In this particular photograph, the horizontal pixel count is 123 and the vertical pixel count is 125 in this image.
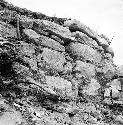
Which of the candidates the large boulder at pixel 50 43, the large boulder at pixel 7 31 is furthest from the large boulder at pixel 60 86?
the large boulder at pixel 7 31

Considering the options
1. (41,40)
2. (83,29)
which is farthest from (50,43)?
(83,29)

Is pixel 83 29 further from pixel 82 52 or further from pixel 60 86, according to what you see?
pixel 60 86

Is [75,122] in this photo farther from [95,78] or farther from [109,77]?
[109,77]

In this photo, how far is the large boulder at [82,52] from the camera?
14047 mm

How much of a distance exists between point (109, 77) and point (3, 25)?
7.37 m

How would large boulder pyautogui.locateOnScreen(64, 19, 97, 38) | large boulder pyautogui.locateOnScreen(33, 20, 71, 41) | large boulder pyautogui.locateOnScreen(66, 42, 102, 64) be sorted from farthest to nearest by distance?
large boulder pyautogui.locateOnScreen(64, 19, 97, 38) < large boulder pyautogui.locateOnScreen(66, 42, 102, 64) < large boulder pyautogui.locateOnScreen(33, 20, 71, 41)

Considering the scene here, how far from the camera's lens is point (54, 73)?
39.9 feet

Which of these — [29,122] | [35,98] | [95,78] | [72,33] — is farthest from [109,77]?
[29,122]

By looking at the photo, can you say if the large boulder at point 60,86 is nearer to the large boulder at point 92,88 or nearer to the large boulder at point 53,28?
the large boulder at point 92,88

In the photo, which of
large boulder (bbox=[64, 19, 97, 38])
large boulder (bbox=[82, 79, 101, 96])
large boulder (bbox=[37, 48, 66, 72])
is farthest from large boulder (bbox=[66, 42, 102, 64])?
large boulder (bbox=[82, 79, 101, 96])

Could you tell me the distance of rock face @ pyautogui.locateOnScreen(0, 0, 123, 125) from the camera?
33.3ft

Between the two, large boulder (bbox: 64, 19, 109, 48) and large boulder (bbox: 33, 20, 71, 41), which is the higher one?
large boulder (bbox: 64, 19, 109, 48)

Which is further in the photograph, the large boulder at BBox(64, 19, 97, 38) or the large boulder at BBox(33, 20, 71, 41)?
the large boulder at BBox(64, 19, 97, 38)

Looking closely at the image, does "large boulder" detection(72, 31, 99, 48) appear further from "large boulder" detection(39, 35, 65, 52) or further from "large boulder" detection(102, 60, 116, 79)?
"large boulder" detection(39, 35, 65, 52)
